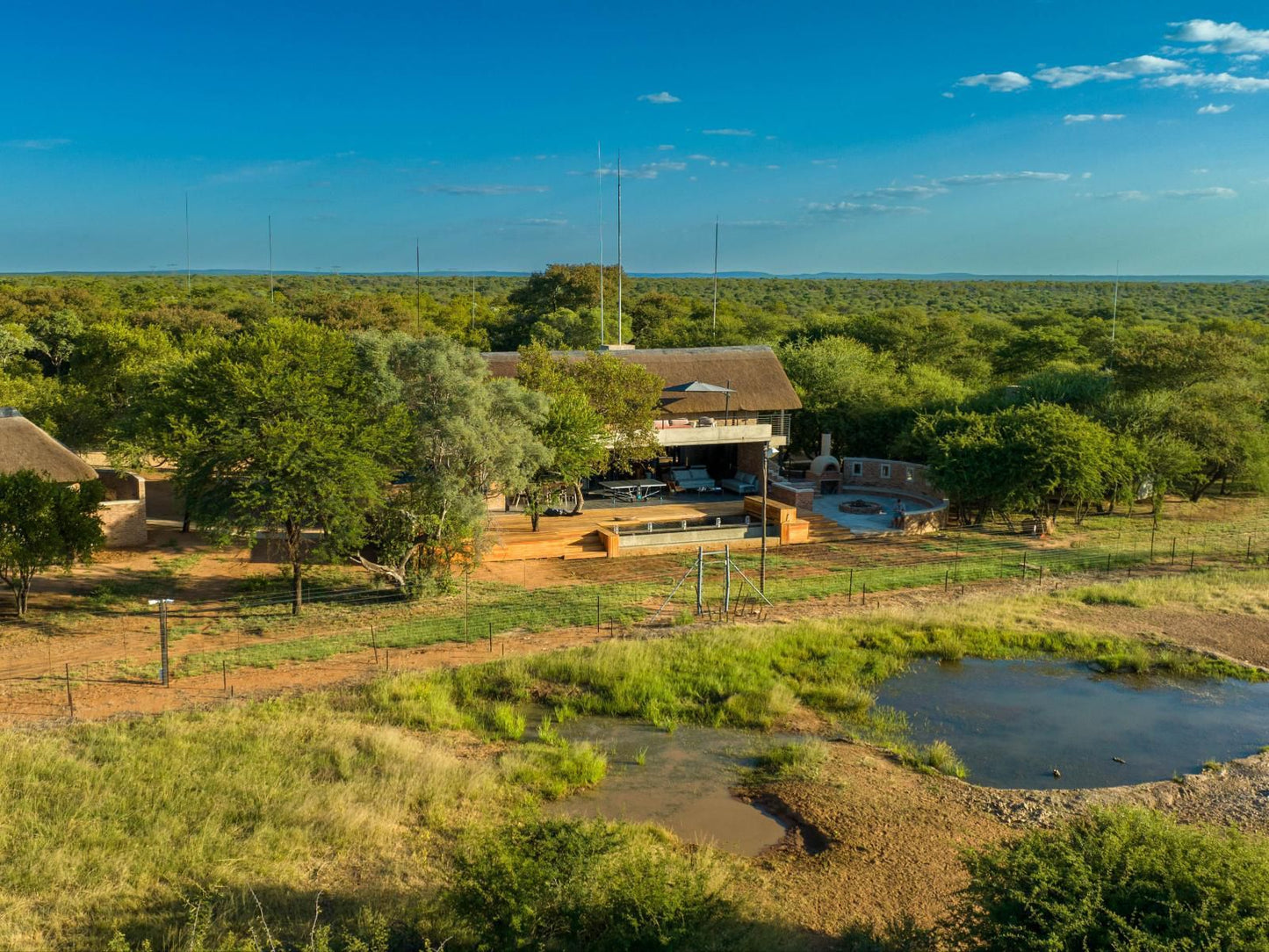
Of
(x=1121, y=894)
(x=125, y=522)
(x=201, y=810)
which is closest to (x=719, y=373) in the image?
(x=125, y=522)

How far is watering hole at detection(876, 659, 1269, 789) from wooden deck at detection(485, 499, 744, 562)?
40.3 feet

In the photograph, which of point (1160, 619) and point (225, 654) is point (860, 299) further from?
point (225, 654)

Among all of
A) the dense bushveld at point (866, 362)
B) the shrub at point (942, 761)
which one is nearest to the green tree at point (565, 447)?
the dense bushveld at point (866, 362)

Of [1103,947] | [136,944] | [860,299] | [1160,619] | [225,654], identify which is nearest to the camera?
[1103,947]

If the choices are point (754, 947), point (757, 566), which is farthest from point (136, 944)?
point (757, 566)

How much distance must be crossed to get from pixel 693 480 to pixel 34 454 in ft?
75.2

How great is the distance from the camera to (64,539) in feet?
73.3

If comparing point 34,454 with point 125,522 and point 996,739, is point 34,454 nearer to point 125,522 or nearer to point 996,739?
point 125,522

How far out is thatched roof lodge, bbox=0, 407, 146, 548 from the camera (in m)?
27.3

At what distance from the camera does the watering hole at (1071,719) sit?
16.8 metres

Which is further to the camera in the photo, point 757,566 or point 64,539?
point 757,566

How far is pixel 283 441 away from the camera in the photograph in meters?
21.8

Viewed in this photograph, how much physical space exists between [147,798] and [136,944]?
144 inches

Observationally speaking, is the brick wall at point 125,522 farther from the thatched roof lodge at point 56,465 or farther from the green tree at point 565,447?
the green tree at point 565,447
